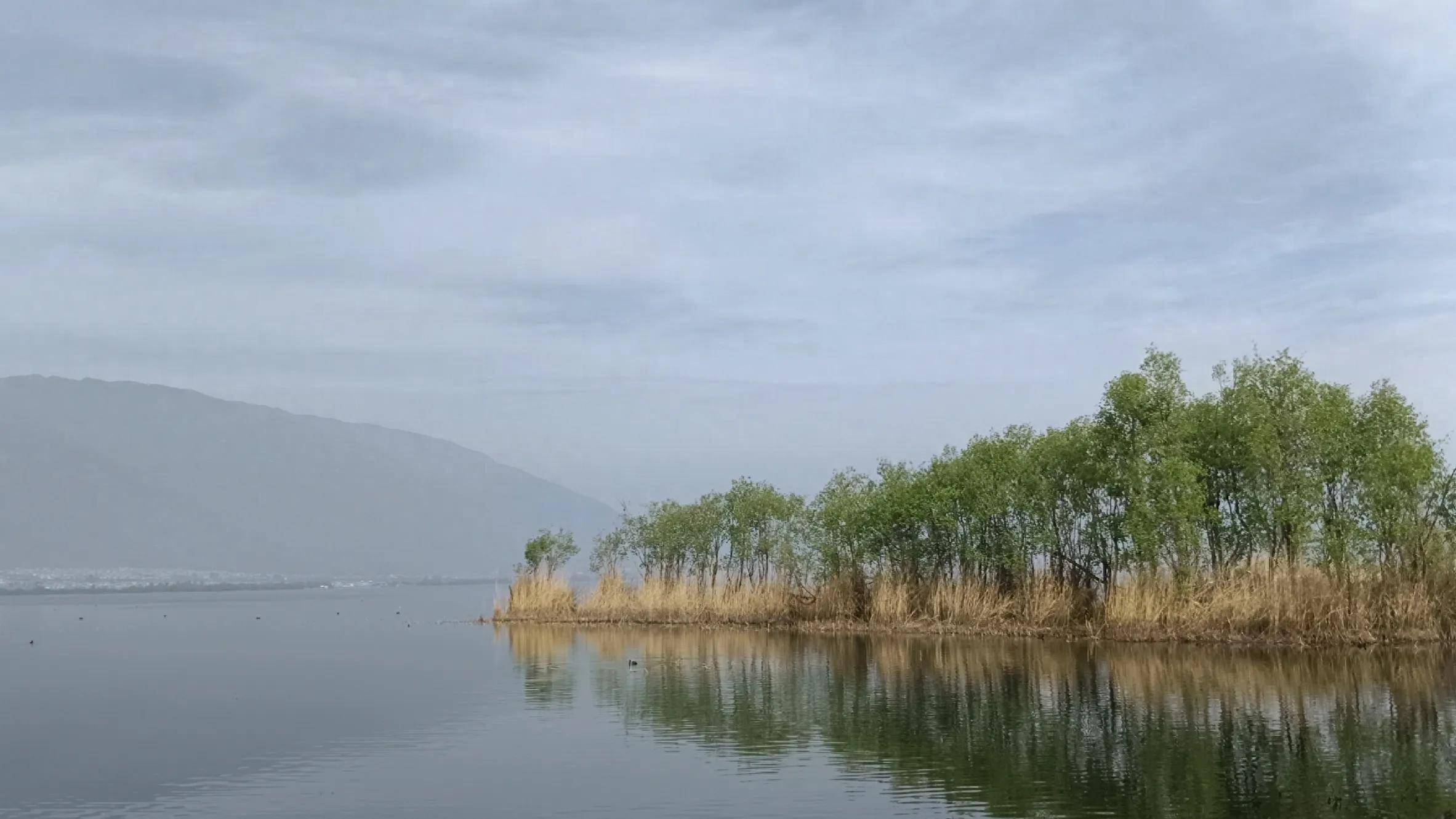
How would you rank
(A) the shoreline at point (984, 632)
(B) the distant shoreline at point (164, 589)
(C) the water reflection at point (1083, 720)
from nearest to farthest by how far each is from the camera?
(C) the water reflection at point (1083, 720)
(A) the shoreline at point (984, 632)
(B) the distant shoreline at point (164, 589)

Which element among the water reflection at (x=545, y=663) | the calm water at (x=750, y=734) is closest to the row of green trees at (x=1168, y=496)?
the calm water at (x=750, y=734)

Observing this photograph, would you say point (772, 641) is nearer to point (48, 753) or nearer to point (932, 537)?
point (932, 537)

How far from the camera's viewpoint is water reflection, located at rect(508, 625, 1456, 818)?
16.1m

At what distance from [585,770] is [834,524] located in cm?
3260

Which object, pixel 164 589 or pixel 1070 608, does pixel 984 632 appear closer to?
pixel 1070 608

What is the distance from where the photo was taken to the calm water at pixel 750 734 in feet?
53.7

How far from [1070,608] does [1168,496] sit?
18.7ft

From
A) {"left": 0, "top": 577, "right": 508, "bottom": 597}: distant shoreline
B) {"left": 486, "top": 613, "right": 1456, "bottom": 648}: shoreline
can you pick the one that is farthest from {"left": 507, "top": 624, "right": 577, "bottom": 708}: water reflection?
{"left": 0, "top": 577, "right": 508, "bottom": 597}: distant shoreline

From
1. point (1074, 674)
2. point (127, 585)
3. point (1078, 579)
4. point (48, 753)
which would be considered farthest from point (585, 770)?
point (127, 585)

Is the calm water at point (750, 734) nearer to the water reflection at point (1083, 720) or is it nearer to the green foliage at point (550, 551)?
the water reflection at point (1083, 720)

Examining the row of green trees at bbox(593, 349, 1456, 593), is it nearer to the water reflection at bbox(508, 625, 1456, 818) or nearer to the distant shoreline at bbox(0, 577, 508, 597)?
the water reflection at bbox(508, 625, 1456, 818)

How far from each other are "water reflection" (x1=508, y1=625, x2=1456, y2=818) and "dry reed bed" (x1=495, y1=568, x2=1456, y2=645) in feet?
6.10

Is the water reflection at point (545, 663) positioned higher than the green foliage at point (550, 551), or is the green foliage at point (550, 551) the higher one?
the green foliage at point (550, 551)

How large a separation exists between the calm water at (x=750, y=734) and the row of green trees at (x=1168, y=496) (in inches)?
187
